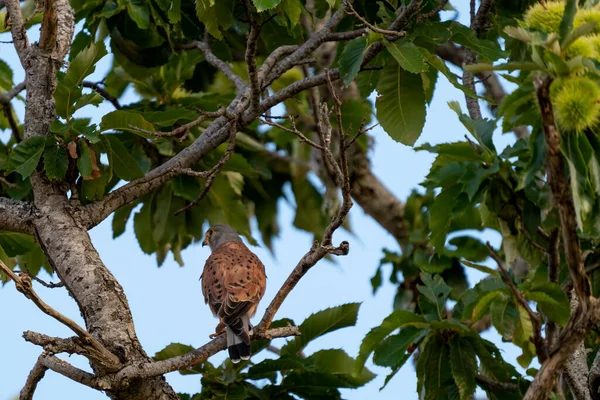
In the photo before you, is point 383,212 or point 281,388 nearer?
point 281,388

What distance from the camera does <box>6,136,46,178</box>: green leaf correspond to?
14.1 feet

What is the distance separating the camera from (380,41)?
15.4 ft

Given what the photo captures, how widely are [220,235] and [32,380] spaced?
11.0ft

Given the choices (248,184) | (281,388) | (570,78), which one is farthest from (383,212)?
(570,78)

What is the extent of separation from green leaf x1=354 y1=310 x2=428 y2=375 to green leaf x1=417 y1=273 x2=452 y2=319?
15 centimetres

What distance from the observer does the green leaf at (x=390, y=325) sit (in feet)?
15.9

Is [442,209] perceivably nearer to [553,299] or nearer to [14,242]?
[553,299]

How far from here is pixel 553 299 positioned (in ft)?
13.0

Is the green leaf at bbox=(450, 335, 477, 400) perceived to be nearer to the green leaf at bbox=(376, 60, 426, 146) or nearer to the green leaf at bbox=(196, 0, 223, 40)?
the green leaf at bbox=(376, 60, 426, 146)

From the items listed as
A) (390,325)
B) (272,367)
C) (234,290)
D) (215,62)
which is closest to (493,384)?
(390,325)

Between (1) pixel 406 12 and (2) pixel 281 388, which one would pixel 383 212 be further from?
(1) pixel 406 12

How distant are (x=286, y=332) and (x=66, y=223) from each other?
1211 mm

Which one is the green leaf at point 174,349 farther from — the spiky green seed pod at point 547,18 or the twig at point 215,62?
the spiky green seed pod at point 547,18

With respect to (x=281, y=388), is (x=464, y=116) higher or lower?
higher
